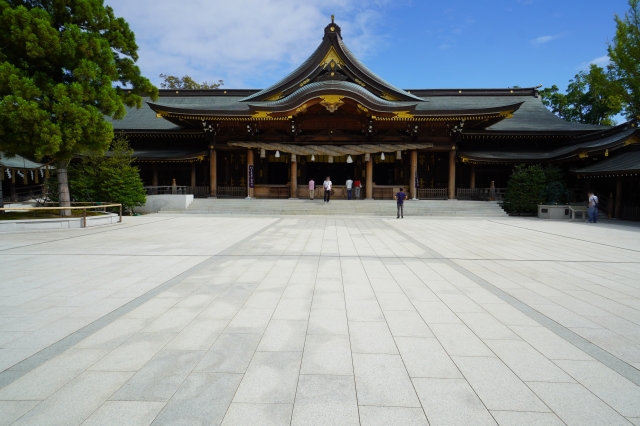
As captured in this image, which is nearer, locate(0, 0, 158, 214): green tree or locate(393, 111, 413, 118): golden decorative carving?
locate(0, 0, 158, 214): green tree

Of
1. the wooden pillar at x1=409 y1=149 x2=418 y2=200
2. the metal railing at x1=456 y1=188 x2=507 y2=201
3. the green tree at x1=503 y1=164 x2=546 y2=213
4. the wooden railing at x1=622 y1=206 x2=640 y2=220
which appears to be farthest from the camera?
the wooden pillar at x1=409 y1=149 x2=418 y2=200

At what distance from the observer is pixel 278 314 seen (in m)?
4.09

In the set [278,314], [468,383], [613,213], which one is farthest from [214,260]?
[613,213]

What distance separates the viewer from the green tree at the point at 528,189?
1842cm

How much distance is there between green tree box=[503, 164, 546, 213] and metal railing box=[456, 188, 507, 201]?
265 centimetres

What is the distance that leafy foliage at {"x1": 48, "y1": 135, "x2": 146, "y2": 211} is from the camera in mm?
16578

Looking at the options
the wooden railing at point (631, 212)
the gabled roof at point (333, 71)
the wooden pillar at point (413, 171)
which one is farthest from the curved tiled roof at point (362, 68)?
the wooden railing at point (631, 212)

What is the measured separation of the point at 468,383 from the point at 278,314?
2270 mm

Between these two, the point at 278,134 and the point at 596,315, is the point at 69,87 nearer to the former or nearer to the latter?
the point at 278,134

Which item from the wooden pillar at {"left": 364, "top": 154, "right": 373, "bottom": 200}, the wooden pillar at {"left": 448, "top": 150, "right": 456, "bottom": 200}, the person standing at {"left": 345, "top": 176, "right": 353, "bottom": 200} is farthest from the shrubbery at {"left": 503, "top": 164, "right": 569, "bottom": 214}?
the person standing at {"left": 345, "top": 176, "right": 353, "bottom": 200}

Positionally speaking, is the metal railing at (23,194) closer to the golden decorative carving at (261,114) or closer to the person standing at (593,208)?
the golden decorative carving at (261,114)

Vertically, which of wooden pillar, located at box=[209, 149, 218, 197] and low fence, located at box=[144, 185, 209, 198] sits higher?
wooden pillar, located at box=[209, 149, 218, 197]

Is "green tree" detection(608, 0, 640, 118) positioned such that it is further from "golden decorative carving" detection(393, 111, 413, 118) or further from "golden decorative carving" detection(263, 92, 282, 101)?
"golden decorative carving" detection(263, 92, 282, 101)

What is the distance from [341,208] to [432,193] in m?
7.69
